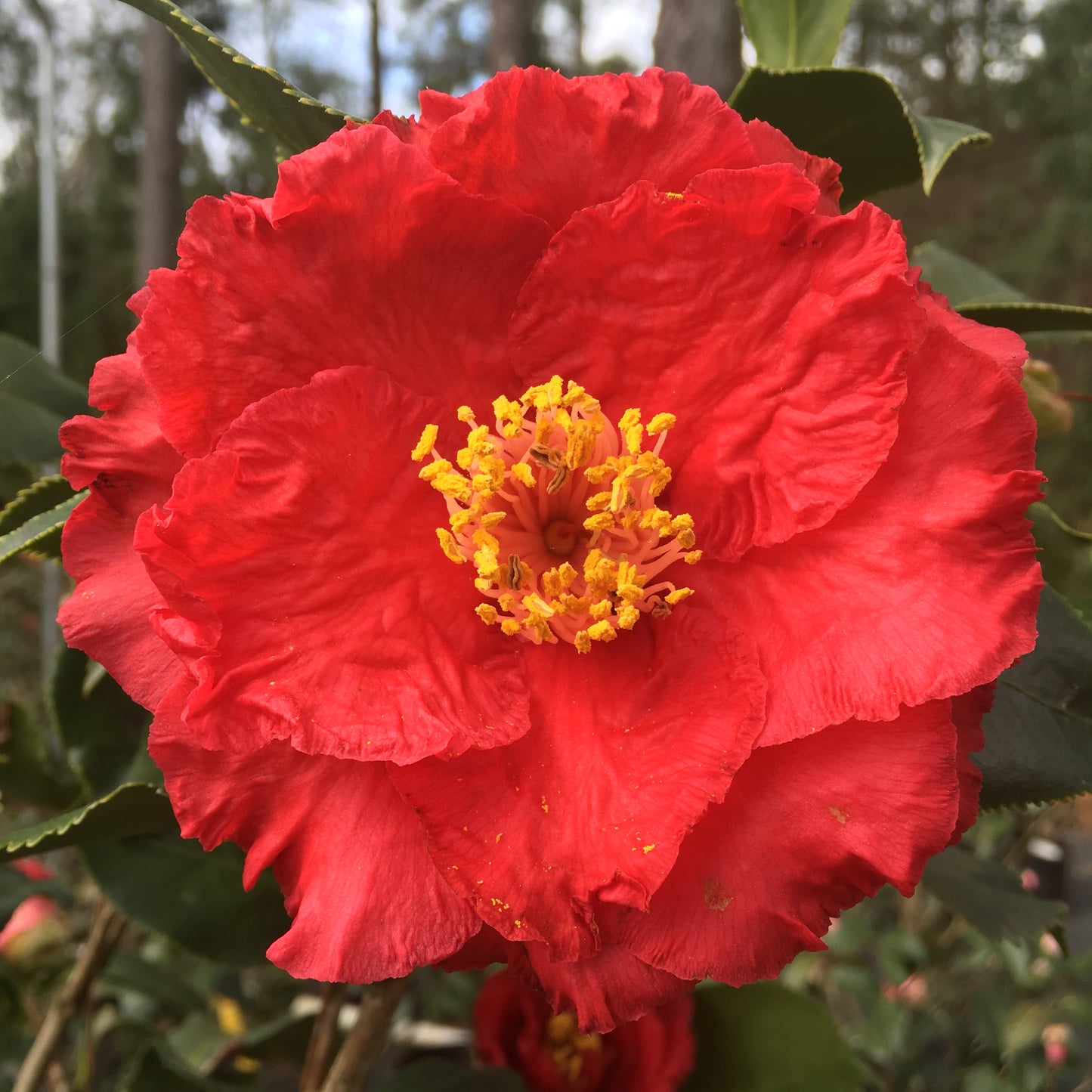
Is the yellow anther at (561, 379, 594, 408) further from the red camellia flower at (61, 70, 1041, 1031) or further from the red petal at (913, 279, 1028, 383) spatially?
the red petal at (913, 279, 1028, 383)

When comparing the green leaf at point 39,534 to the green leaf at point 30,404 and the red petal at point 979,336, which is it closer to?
the green leaf at point 30,404

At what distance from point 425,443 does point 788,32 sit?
0.56 m

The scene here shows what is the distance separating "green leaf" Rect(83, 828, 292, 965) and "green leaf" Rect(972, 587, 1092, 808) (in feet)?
2.02

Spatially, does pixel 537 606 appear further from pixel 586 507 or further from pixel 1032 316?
pixel 1032 316

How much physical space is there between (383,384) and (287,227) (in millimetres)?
102

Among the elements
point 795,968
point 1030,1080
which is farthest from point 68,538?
point 795,968

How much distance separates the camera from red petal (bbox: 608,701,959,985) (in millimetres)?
521

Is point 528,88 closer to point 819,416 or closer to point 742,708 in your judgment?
point 819,416

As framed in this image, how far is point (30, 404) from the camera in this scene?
0.93 metres

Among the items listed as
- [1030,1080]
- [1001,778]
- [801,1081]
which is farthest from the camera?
[1030,1080]

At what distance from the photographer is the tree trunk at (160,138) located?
558 centimetres

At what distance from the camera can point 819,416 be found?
58cm

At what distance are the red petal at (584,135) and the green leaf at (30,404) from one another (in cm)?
52

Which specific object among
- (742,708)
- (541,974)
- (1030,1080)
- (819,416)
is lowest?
(1030,1080)
